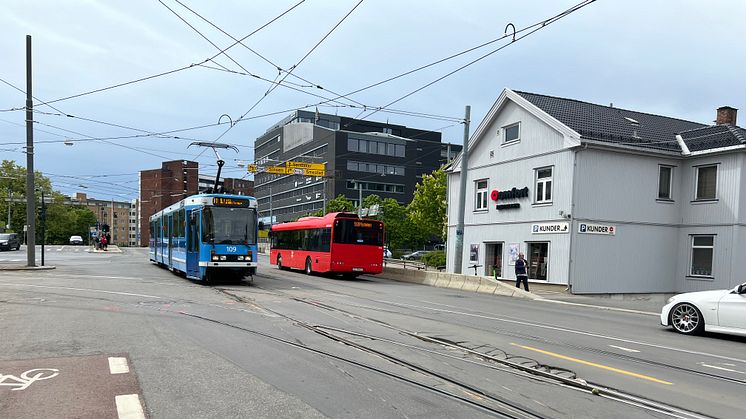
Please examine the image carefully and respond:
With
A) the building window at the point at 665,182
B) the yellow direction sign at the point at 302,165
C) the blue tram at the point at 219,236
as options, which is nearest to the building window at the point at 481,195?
the building window at the point at 665,182

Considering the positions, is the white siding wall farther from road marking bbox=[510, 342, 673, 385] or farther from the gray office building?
the gray office building

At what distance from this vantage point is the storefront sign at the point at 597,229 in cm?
2255

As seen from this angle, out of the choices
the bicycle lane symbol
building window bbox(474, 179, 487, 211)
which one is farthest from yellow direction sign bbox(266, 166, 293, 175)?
the bicycle lane symbol

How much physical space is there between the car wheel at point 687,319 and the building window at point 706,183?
1452cm

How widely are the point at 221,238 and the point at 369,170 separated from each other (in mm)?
66563

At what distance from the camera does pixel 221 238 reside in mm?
18984

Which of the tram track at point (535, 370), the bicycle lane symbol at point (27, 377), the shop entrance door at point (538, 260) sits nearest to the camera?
the tram track at point (535, 370)

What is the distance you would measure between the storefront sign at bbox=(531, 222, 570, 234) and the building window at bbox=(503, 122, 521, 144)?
4572mm

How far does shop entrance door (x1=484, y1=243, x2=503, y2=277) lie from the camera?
27.4m

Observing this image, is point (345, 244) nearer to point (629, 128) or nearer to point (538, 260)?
point (538, 260)

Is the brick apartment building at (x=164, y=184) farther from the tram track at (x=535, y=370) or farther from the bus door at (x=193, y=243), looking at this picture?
the tram track at (x=535, y=370)

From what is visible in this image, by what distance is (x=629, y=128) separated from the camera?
25828mm

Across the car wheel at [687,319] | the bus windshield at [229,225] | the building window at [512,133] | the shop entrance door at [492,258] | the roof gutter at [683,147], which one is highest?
the building window at [512,133]

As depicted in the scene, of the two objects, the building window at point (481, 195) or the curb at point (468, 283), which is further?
the building window at point (481, 195)
